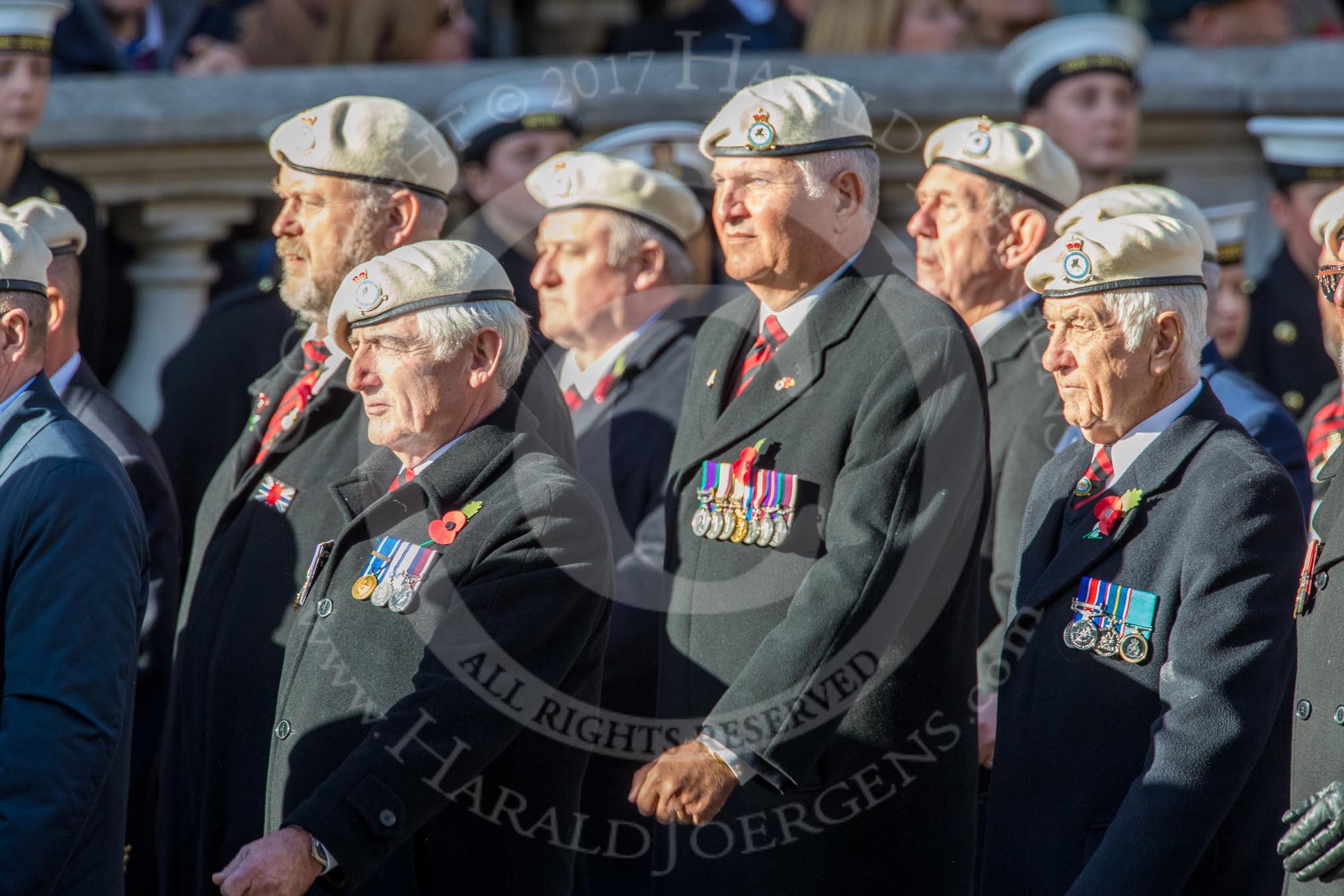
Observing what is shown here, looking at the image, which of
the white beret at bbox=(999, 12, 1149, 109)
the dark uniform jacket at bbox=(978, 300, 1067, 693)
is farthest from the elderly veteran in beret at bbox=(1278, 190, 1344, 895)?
the white beret at bbox=(999, 12, 1149, 109)

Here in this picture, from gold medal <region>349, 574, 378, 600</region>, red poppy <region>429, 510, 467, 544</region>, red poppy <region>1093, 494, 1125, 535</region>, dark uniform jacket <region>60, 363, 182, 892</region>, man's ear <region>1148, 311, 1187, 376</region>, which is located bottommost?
dark uniform jacket <region>60, 363, 182, 892</region>

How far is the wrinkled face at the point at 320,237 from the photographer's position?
15.8ft

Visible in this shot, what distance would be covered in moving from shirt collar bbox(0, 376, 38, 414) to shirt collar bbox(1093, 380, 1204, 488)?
2.03 metres

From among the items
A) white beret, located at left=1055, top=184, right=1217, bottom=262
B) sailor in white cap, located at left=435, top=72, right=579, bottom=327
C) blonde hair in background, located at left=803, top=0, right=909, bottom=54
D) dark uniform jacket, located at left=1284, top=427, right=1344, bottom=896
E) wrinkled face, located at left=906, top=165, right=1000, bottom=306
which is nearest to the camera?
dark uniform jacket, located at left=1284, top=427, right=1344, bottom=896

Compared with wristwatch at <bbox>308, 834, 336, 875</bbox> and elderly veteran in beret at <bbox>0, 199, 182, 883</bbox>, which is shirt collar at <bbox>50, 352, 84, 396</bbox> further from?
wristwatch at <bbox>308, 834, 336, 875</bbox>

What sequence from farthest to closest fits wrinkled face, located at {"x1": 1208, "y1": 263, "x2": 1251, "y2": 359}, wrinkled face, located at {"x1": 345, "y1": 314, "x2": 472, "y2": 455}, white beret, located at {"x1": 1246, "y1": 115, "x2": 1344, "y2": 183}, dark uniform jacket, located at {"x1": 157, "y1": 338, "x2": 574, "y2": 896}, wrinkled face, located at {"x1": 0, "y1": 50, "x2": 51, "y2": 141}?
white beret, located at {"x1": 1246, "y1": 115, "x2": 1344, "y2": 183} < wrinkled face, located at {"x1": 0, "y1": 50, "x2": 51, "y2": 141} < wrinkled face, located at {"x1": 1208, "y1": 263, "x2": 1251, "y2": 359} < dark uniform jacket, located at {"x1": 157, "y1": 338, "x2": 574, "y2": 896} < wrinkled face, located at {"x1": 345, "y1": 314, "x2": 472, "y2": 455}

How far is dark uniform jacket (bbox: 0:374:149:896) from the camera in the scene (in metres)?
3.35

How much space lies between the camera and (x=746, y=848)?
4078mm

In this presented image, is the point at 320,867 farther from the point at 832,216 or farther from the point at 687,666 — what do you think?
the point at 832,216

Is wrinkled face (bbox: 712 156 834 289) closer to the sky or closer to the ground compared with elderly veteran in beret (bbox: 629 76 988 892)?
closer to the sky

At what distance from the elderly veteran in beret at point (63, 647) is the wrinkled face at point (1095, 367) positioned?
5.75ft

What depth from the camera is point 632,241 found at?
5.48 metres

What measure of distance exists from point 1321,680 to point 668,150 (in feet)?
11.1

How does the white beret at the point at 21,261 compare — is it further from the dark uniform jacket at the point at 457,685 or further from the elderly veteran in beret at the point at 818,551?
the elderly veteran in beret at the point at 818,551
